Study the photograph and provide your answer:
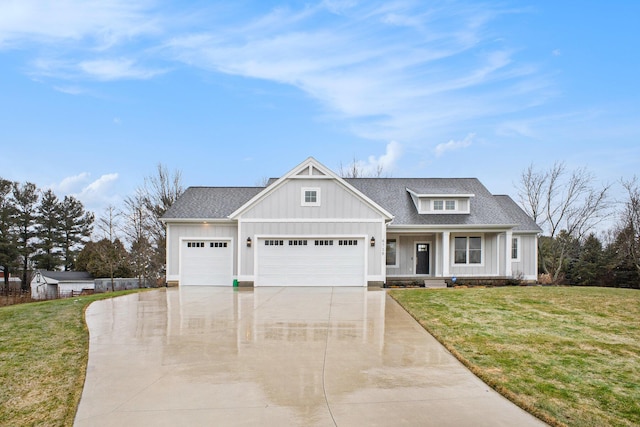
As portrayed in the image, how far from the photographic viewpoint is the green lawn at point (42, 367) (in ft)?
15.6

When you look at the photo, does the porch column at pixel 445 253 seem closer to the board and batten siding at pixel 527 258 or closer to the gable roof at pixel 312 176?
the gable roof at pixel 312 176

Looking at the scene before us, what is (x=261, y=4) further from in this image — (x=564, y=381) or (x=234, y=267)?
(x=564, y=381)

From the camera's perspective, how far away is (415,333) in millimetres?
8859

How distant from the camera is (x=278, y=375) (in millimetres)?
5977

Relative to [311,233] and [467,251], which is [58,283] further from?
[467,251]

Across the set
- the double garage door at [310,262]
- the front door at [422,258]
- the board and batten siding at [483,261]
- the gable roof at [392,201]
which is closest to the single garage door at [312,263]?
the double garage door at [310,262]

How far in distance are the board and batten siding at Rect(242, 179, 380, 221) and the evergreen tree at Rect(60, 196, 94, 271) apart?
115ft

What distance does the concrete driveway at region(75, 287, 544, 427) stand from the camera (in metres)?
Result: 4.58

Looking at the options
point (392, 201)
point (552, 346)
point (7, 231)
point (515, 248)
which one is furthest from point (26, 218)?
point (552, 346)

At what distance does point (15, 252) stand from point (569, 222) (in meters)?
46.8

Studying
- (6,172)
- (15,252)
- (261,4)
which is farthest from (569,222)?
(6,172)

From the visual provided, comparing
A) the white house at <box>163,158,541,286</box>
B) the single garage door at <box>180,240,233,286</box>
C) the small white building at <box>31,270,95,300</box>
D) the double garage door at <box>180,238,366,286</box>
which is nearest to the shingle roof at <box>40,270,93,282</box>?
the small white building at <box>31,270,95,300</box>

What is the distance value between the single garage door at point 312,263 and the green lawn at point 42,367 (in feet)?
29.3

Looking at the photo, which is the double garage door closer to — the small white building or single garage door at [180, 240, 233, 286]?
single garage door at [180, 240, 233, 286]
